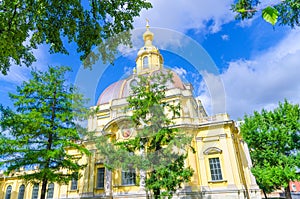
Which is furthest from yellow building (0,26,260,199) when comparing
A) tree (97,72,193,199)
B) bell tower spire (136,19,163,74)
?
bell tower spire (136,19,163,74)

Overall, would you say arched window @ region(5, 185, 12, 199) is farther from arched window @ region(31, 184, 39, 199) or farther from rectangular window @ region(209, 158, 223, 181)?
rectangular window @ region(209, 158, 223, 181)

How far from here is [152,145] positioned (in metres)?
9.33

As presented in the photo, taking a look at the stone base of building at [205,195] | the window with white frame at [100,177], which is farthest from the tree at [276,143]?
the window with white frame at [100,177]

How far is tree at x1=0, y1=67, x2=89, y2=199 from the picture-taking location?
10.7m

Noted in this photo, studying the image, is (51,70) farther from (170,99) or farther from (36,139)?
(170,99)

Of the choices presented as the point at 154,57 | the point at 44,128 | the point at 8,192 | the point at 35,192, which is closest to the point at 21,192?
the point at 8,192

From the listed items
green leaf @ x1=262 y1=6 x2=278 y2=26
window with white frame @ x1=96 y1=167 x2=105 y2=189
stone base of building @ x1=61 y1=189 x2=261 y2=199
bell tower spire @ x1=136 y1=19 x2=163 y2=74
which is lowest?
stone base of building @ x1=61 y1=189 x2=261 y2=199

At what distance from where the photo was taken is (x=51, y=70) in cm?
1355

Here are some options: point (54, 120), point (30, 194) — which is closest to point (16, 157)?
point (54, 120)

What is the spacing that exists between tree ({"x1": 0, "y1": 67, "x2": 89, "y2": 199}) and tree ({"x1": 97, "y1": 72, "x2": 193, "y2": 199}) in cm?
260

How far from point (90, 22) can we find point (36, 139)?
8754mm

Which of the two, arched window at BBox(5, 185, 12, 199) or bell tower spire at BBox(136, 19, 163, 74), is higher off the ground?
bell tower spire at BBox(136, 19, 163, 74)

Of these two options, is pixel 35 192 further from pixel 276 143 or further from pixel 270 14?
pixel 270 14

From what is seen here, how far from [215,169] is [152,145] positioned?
29.7ft
